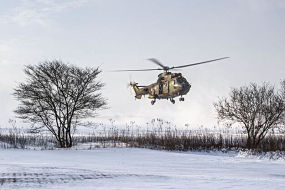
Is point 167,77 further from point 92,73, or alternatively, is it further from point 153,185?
point 153,185

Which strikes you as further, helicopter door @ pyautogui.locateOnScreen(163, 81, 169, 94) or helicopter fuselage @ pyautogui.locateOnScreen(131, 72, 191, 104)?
helicopter door @ pyautogui.locateOnScreen(163, 81, 169, 94)

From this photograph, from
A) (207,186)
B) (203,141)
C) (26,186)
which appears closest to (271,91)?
(203,141)

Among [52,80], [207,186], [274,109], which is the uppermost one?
[52,80]

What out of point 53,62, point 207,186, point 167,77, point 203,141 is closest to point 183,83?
point 167,77

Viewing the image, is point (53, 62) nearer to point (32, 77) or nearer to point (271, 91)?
point (32, 77)

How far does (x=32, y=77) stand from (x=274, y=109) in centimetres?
2098

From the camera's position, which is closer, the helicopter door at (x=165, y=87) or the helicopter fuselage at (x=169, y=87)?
the helicopter fuselage at (x=169, y=87)

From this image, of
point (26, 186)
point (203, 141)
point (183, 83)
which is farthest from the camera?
point (203, 141)

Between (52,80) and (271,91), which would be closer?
(52,80)

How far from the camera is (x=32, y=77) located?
2819cm

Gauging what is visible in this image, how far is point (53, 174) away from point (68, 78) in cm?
1826

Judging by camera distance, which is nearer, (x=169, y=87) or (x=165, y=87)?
(x=169, y=87)

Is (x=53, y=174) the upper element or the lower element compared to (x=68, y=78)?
lower

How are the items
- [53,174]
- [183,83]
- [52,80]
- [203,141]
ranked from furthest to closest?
[203,141] < [52,80] < [183,83] < [53,174]
